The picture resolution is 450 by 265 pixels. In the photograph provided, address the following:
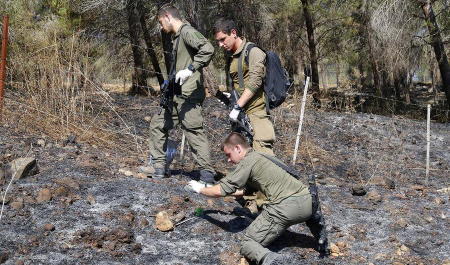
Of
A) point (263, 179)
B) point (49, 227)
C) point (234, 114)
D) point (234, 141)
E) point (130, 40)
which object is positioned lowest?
point (49, 227)

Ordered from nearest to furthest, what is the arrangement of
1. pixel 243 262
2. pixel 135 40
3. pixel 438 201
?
pixel 243 262, pixel 438 201, pixel 135 40

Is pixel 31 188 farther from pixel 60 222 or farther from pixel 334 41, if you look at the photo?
pixel 334 41

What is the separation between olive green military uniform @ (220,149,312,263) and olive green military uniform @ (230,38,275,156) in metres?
0.55

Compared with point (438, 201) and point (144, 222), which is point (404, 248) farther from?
point (144, 222)

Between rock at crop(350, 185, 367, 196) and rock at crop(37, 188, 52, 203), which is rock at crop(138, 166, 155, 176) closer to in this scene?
rock at crop(37, 188, 52, 203)

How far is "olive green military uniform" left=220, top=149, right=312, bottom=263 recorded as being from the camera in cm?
399

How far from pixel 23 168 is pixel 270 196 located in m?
2.41

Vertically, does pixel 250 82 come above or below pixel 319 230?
above

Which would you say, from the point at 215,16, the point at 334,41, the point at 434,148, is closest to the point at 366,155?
the point at 434,148

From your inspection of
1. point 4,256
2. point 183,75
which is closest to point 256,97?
point 183,75

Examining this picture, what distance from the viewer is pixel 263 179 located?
407cm

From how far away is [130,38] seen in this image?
17.2 metres

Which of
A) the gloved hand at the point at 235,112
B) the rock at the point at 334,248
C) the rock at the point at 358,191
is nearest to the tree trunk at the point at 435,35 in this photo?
the rock at the point at 358,191

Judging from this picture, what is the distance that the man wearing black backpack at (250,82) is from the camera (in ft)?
15.0
